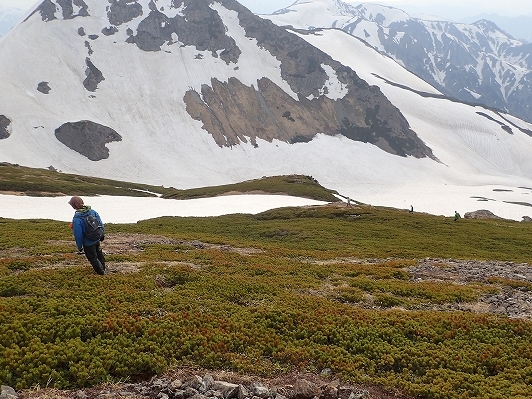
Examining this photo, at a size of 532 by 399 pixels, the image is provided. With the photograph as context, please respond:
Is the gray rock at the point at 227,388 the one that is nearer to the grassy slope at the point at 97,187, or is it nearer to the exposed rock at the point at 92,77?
the grassy slope at the point at 97,187

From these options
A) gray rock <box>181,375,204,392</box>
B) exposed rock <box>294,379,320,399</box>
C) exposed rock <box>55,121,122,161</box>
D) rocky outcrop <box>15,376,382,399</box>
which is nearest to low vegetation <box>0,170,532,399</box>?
rocky outcrop <box>15,376,382,399</box>

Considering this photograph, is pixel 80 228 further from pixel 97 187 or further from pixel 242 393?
pixel 97 187

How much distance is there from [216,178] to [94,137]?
1915 inches

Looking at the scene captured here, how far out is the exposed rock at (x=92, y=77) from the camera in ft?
577

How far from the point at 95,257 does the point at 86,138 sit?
148 m

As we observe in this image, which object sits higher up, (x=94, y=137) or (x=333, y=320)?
(x=94, y=137)

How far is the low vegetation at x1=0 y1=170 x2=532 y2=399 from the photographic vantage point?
10523 mm

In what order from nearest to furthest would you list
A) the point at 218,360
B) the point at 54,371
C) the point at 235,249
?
1. the point at 54,371
2. the point at 218,360
3. the point at 235,249

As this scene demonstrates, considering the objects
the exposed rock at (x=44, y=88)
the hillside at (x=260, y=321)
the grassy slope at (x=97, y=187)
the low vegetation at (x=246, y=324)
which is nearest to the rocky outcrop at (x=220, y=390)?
the hillside at (x=260, y=321)

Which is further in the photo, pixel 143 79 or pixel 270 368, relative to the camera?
pixel 143 79

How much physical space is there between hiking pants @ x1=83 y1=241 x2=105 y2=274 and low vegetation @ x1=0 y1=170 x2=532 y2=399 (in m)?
0.42

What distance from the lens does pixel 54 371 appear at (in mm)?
9508

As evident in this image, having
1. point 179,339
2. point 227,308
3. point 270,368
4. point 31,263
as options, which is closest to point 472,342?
point 270,368

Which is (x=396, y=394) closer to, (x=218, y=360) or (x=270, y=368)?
(x=270, y=368)
